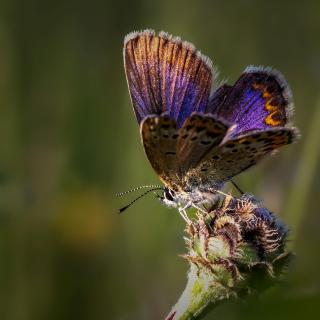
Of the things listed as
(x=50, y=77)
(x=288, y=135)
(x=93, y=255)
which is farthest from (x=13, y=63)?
(x=288, y=135)

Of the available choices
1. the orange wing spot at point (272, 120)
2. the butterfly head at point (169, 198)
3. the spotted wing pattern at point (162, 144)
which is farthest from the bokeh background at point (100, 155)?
the orange wing spot at point (272, 120)

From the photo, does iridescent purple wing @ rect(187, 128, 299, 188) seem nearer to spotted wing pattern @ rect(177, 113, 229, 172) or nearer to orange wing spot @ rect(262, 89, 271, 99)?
spotted wing pattern @ rect(177, 113, 229, 172)

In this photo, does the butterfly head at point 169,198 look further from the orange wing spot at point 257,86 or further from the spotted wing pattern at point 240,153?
the orange wing spot at point 257,86

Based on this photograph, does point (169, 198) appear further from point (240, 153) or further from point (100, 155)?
point (100, 155)

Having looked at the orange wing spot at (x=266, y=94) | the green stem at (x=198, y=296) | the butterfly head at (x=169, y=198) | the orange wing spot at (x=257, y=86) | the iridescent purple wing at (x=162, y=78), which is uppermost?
the iridescent purple wing at (x=162, y=78)

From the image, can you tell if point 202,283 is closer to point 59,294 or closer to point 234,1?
point 59,294

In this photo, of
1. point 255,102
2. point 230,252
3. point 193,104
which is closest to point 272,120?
point 255,102
